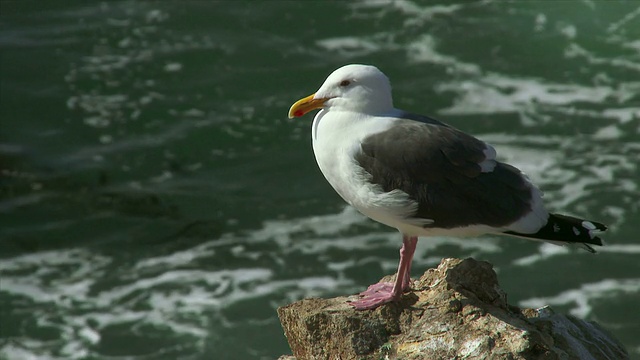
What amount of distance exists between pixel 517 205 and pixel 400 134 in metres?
0.74

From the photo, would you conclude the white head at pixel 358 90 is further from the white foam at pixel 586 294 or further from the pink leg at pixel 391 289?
the white foam at pixel 586 294

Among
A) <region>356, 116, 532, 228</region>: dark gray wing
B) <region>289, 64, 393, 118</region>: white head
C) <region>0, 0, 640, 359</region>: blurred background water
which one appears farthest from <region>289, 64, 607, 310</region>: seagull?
<region>0, 0, 640, 359</region>: blurred background water

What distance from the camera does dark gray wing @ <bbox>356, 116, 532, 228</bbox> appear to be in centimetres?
535

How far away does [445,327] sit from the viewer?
5152 millimetres

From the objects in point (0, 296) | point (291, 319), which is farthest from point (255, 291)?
point (291, 319)

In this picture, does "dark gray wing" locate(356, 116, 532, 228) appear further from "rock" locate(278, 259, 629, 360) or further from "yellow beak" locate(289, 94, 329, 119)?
"yellow beak" locate(289, 94, 329, 119)

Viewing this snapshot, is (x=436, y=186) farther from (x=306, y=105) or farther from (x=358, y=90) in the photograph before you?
(x=306, y=105)

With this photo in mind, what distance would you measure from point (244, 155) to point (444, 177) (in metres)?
6.91

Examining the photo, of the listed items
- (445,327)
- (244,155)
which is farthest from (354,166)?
(244,155)

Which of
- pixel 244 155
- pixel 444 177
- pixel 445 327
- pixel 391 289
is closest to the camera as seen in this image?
pixel 445 327

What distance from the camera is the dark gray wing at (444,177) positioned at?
5.35 metres

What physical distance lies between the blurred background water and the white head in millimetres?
3942

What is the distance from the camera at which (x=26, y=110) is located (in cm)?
1327

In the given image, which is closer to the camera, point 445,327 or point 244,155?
point 445,327
